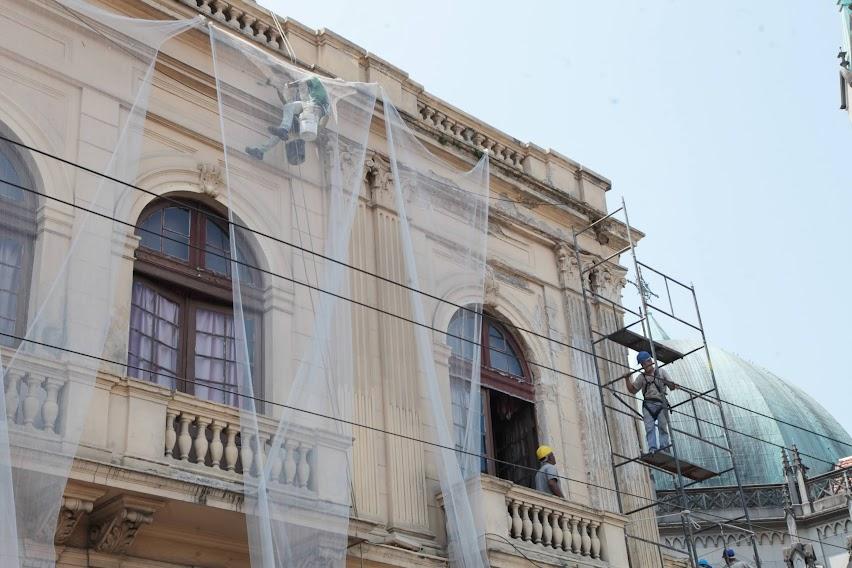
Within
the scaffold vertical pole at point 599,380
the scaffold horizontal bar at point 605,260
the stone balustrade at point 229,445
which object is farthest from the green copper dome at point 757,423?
the stone balustrade at point 229,445

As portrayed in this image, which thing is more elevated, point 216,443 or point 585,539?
point 216,443

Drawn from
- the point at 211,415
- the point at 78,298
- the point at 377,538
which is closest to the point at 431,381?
the point at 377,538

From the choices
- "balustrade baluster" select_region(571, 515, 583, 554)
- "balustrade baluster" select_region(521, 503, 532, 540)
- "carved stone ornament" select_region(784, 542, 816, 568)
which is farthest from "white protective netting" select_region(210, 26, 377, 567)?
"carved stone ornament" select_region(784, 542, 816, 568)

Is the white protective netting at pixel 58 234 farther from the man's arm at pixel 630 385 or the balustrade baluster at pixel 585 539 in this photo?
the man's arm at pixel 630 385

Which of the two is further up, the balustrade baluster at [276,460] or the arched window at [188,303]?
the arched window at [188,303]

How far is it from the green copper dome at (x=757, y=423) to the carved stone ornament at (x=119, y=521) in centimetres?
2717

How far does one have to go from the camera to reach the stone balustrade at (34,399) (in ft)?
34.1

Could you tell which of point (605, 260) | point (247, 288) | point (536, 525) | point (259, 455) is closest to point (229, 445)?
point (259, 455)

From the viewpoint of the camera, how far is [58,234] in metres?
12.4

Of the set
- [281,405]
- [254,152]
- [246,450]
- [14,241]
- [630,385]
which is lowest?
[246,450]

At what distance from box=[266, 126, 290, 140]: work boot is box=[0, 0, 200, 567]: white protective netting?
143 centimetres

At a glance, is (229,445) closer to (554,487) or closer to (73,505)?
(73,505)

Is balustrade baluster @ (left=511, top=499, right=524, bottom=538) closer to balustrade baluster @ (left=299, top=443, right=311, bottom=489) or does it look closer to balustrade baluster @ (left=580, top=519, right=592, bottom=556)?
balustrade baluster @ (left=580, top=519, right=592, bottom=556)

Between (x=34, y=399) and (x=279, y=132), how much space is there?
15.9ft
